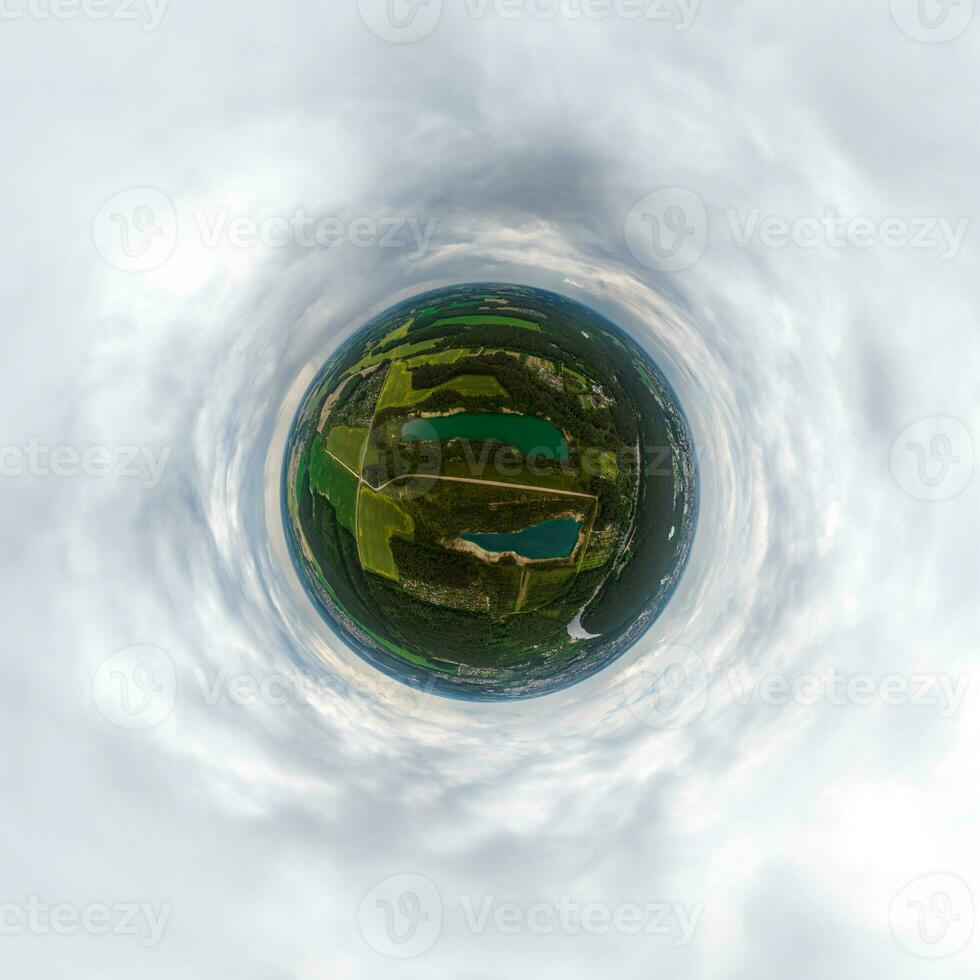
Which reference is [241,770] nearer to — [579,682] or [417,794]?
[417,794]

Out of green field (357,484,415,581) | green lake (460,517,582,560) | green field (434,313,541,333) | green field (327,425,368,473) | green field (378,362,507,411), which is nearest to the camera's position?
green lake (460,517,582,560)

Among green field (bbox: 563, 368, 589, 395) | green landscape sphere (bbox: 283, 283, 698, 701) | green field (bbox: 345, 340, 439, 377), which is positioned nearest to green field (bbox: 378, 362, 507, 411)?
green landscape sphere (bbox: 283, 283, 698, 701)

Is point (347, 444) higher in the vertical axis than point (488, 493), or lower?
higher

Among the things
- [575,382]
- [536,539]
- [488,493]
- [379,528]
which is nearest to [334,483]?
[379,528]

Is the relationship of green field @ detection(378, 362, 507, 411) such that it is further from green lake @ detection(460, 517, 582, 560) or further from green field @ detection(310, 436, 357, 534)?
green lake @ detection(460, 517, 582, 560)

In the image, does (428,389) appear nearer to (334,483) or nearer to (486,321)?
(486,321)
